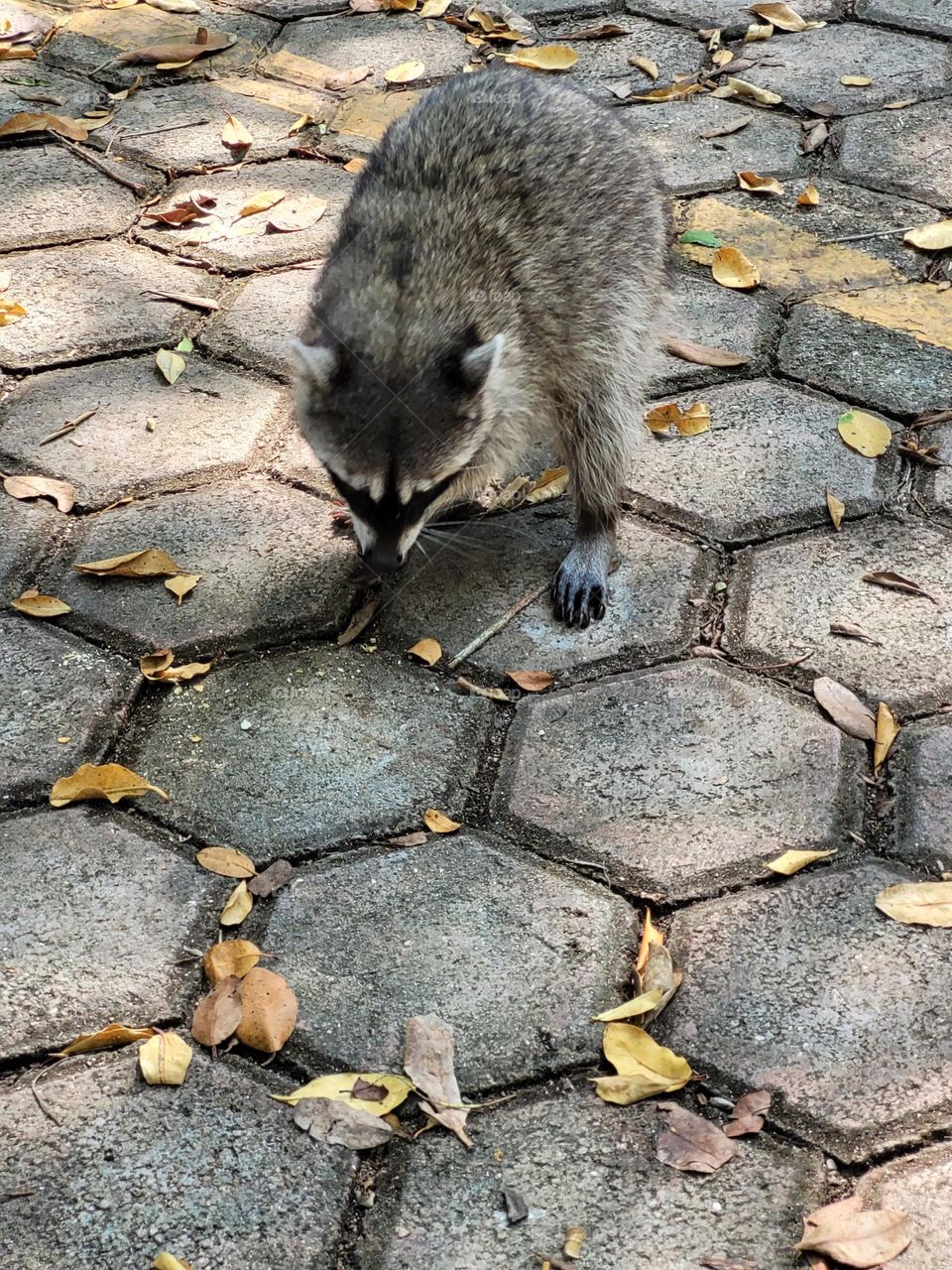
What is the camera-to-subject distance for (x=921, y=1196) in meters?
1.99

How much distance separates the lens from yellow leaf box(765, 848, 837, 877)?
2504mm

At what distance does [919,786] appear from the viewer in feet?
8.71

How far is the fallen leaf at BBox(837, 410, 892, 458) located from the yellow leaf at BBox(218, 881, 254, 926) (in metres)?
1.96

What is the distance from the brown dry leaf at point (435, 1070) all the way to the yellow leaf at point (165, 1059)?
0.35m

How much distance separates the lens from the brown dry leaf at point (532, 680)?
9.68 ft

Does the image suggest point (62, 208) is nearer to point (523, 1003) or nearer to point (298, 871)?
point (298, 871)

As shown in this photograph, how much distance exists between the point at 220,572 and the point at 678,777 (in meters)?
1.16

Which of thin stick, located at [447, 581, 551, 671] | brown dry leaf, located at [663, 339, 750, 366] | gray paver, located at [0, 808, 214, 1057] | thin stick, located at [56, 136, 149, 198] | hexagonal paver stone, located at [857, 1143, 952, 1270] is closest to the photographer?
hexagonal paver stone, located at [857, 1143, 952, 1270]

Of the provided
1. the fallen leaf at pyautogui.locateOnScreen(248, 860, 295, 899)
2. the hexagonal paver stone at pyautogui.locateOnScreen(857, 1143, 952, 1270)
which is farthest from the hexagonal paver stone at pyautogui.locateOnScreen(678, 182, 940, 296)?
the hexagonal paver stone at pyautogui.locateOnScreen(857, 1143, 952, 1270)

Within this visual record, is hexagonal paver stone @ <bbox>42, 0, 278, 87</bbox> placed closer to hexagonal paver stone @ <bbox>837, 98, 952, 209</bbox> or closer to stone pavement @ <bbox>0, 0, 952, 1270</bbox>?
stone pavement @ <bbox>0, 0, 952, 1270</bbox>

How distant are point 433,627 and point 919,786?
3.60ft

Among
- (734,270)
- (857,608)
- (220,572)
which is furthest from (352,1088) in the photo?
(734,270)

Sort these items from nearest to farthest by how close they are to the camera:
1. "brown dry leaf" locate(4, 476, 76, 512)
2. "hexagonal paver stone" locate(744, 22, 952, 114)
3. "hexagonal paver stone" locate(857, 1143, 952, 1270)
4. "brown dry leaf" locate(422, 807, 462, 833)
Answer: "hexagonal paver stone" locate(857, 1143, 952, 1270)
"brown dry leaf" locate(422, 807, 462, 833)
"brown dry leaf" locate(4, 476, 76, 512)
"hexagonal paver stone" locate(744, 22, 952, 114)

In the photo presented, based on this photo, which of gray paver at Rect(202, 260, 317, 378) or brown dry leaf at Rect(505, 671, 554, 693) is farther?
gray paver at Rect(202, 260, 317, 378)
